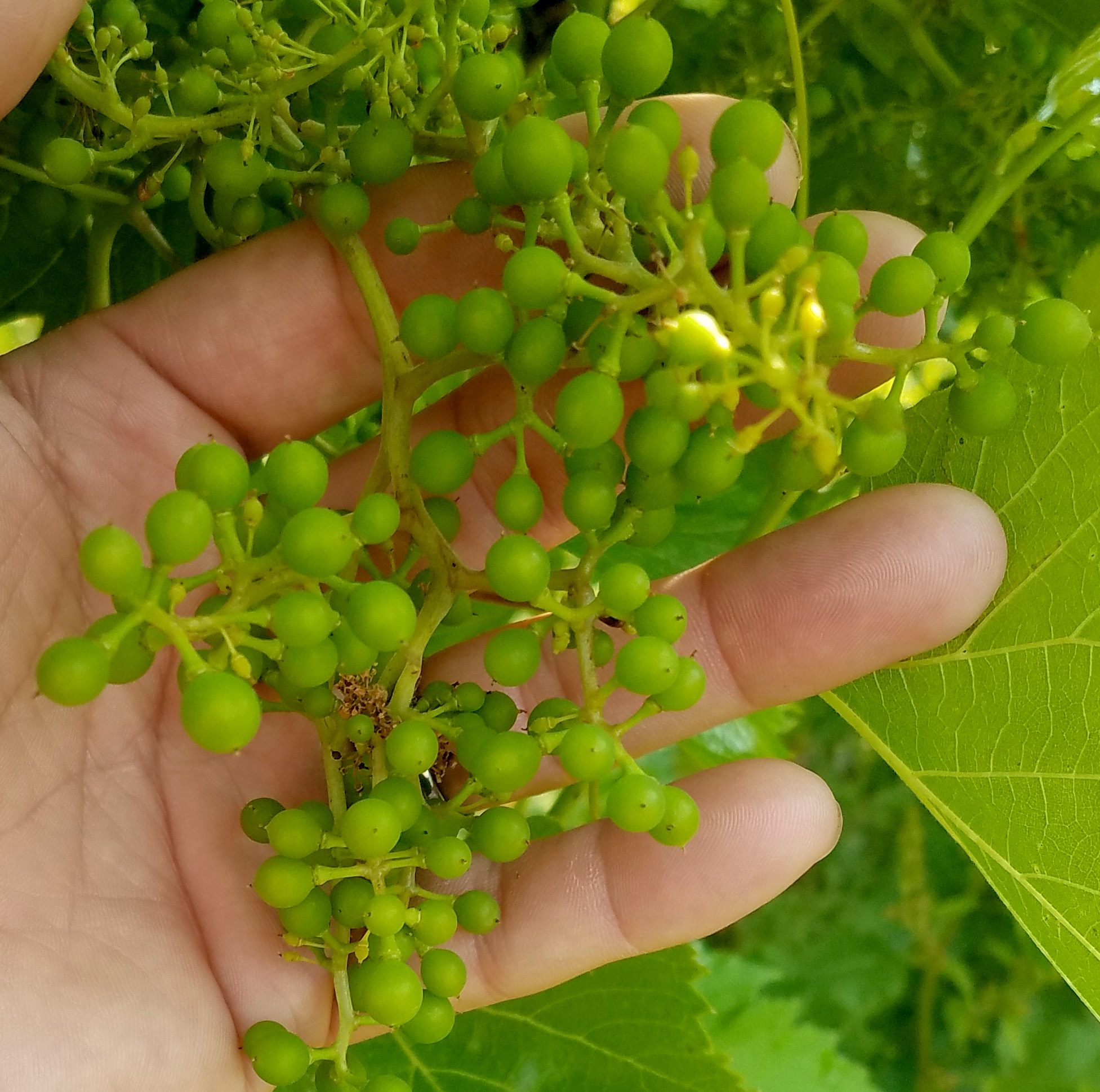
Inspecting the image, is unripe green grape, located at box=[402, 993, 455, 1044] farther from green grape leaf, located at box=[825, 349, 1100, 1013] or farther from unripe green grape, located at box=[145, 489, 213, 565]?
green grape leaf, located at box=[825, 349, 1100, 1013]

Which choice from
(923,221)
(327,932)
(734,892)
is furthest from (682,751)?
(327,932)

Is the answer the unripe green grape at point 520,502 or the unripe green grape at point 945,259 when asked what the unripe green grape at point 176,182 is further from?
the unripe green grape at point 945,259

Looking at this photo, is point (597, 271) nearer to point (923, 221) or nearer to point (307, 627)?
point (307, 627)

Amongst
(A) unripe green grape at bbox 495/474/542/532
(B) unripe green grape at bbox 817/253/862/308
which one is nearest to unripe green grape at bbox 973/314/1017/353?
(B) unripe green grape at bbox 817/253/862/308

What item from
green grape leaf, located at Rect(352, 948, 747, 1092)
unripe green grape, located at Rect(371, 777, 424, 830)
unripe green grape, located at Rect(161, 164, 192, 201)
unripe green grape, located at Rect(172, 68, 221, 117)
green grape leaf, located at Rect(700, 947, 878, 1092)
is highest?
unripe green grape, located at Rect(172, 68, 221, 117)

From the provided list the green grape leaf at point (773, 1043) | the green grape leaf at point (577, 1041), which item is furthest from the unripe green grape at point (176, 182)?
the green grape leaf at point (773, 1043)

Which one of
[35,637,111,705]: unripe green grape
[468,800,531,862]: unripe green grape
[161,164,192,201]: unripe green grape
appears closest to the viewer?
[35,637,111,705]: unripe green grape

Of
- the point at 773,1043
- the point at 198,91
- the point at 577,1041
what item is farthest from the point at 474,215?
the point at 773,1043
